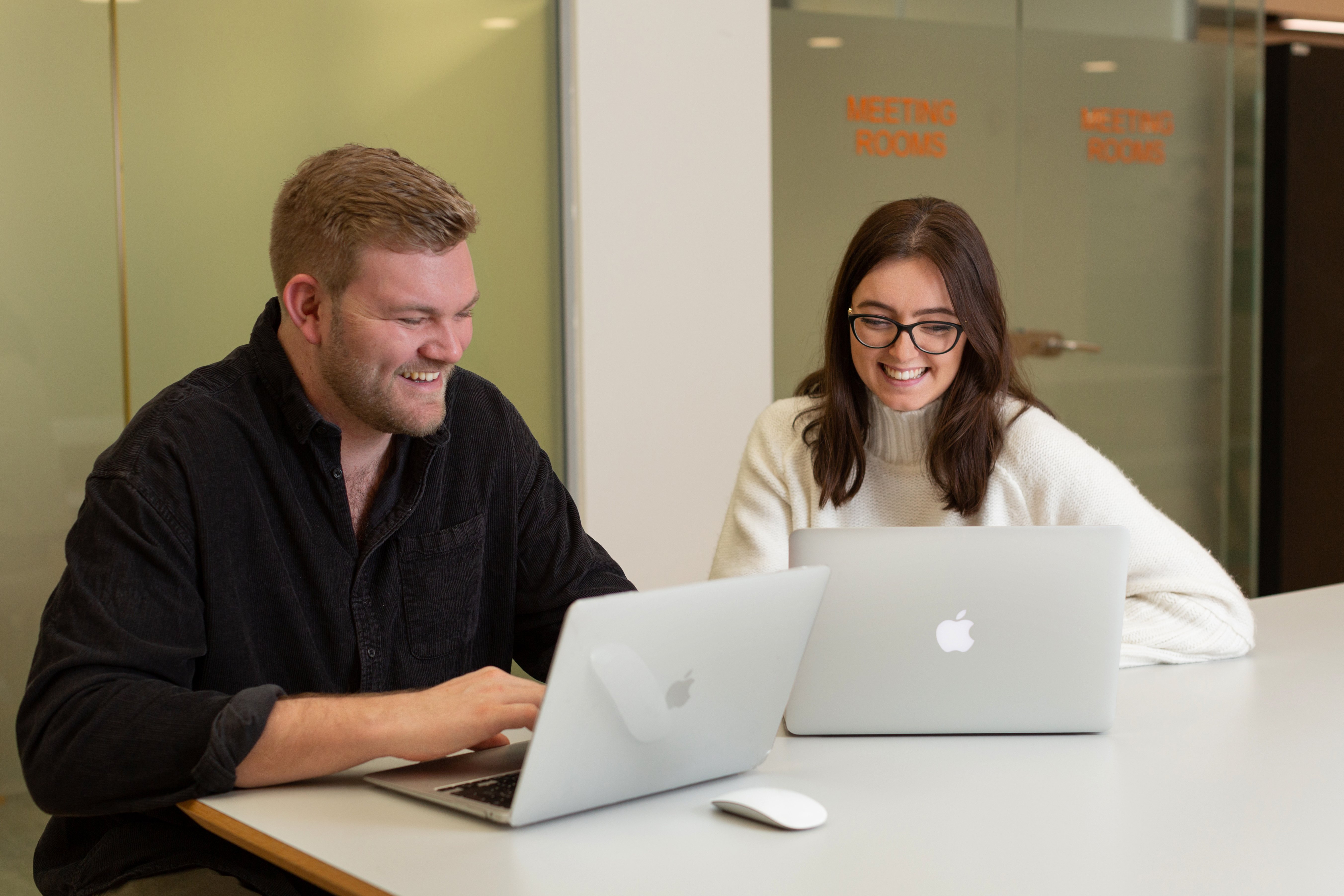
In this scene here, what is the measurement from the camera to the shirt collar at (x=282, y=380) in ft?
5.24

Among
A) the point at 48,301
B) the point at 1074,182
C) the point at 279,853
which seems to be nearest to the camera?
the point at 279,853

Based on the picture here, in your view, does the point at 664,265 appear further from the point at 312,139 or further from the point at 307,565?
the point at 307,565

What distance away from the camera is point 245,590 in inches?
61.5

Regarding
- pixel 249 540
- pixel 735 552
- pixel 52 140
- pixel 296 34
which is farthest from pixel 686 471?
pixel 249 540

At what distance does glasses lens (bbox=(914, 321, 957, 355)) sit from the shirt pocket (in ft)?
2.43

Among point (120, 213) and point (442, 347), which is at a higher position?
point (120, 213)

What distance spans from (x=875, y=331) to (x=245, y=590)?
103cm

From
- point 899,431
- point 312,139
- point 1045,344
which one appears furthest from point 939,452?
point 1045,344

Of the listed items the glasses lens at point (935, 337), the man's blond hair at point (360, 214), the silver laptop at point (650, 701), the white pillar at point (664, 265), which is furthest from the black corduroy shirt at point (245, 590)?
the white pillar at point (664, 265)

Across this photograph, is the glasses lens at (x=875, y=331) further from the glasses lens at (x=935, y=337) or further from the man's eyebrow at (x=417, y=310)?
the man's eyebrow at (x=417, y=310)

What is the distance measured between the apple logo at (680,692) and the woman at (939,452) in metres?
0.84

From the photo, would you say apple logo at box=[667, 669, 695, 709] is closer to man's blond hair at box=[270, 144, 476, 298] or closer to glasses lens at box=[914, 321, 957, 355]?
man's blond hair at box=[270, 144, 476, 298]

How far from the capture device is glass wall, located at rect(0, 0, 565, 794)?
8.21 ft

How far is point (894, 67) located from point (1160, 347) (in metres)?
1.31
